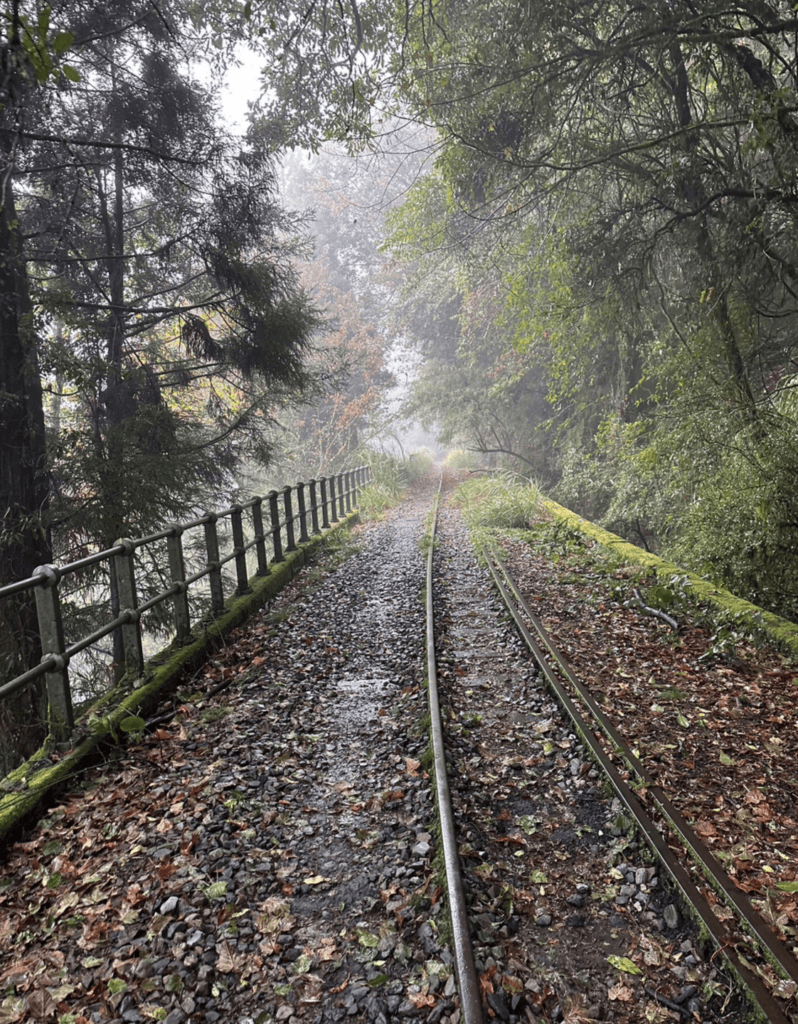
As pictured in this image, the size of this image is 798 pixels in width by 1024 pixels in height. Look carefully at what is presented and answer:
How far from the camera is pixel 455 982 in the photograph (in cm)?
257

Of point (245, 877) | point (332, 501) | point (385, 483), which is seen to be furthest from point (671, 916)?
point (385, 483)

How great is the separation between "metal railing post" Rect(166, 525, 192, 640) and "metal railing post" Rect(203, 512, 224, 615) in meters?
0.57

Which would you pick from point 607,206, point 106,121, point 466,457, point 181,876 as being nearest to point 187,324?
point 106,121

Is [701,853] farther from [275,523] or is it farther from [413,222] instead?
[413,222]

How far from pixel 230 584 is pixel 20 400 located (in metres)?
4.64

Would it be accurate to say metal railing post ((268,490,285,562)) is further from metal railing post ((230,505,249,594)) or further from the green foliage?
the green foliage

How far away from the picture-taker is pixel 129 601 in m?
5.10

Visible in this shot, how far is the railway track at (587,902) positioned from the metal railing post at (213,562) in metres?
3.31

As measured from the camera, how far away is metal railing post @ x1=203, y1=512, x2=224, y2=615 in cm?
676

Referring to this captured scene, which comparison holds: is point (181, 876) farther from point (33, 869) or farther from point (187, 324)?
point (187, 324)

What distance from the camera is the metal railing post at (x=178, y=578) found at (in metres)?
6.07

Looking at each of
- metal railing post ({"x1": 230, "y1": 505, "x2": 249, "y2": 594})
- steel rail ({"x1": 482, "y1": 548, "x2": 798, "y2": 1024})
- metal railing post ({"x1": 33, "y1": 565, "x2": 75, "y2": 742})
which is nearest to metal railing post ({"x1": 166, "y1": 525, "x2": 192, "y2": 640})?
metal railing post ({"x1": 230, "y1": 505, "x2": 249, "y2": 594})

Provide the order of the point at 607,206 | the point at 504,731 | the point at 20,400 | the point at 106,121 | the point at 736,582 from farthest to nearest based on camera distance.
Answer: the point at 607,206 < the point at 106,121 < the point at 736,582 < the point at 20,400 < the point at 504,731

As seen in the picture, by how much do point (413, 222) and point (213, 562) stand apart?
7.43 m
